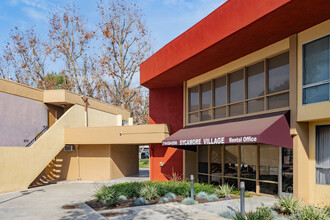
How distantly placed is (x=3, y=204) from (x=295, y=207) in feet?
38.2

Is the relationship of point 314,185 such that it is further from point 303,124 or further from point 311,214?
point 311,214

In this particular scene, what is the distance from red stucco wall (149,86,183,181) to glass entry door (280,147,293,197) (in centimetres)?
816

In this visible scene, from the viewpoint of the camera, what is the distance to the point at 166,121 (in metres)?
21.0

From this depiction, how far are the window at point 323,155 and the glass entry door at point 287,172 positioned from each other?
1.09 meters

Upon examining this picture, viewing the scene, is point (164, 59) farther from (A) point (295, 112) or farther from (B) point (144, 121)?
(B) point (144, 121)

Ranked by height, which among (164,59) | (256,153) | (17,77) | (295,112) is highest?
(17,77)

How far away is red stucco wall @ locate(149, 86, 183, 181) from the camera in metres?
19.7

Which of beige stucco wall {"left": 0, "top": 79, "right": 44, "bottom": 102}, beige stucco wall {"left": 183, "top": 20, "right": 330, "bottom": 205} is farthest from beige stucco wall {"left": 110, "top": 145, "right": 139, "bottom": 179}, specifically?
beige stucco wall {"left": 183, "top": 20, "right": 330, "bottom": 205}

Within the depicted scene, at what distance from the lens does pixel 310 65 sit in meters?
11.0

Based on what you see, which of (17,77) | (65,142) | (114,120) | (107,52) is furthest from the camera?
(17,77)

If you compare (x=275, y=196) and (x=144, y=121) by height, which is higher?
(x=144, y=121)

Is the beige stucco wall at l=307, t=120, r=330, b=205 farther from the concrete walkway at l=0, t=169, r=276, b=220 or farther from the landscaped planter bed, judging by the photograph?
the landscaped planter bed

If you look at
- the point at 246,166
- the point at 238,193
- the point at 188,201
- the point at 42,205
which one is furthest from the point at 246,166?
the point at 42,205

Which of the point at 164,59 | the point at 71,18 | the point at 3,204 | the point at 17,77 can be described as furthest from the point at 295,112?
the point at 17,77
